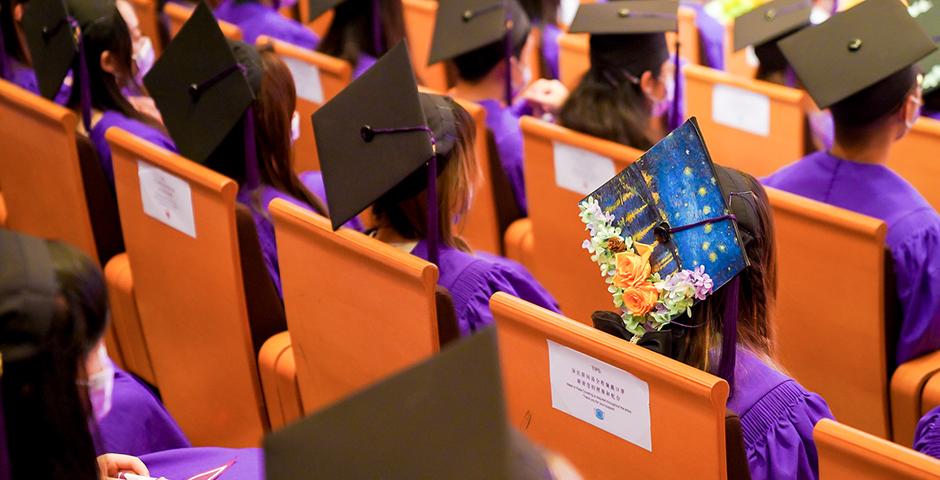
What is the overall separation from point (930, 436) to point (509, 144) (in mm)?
2145

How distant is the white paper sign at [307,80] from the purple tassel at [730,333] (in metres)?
2.62

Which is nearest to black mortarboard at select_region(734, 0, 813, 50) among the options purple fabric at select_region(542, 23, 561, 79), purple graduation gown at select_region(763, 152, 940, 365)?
purple graduation gown at select_region(763, 152, 940, 365)

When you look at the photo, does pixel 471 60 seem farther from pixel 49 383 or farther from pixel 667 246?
pixel 49 383

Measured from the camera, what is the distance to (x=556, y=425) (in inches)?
87.2

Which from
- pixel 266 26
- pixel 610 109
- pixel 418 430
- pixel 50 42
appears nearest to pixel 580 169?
pixel 610 109

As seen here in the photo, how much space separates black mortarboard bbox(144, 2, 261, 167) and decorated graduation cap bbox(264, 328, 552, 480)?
198cm

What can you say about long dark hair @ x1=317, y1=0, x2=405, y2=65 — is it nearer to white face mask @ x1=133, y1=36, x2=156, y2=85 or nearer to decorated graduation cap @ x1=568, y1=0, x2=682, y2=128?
white face mask @ x1=133, y1=36, x2=156, y2=85

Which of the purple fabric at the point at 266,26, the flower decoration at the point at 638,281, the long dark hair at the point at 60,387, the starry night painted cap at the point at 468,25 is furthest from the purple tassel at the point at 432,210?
the purple fabric at the point at 266,26

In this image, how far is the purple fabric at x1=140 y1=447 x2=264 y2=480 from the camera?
2072 millimetres

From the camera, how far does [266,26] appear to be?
5500mm

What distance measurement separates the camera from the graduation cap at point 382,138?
8.55ft

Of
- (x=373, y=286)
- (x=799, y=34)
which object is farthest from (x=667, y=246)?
(x=799, y=34)

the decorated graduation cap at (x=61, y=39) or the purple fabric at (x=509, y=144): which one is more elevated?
the decorated graduation cap at (x=61, y=39)

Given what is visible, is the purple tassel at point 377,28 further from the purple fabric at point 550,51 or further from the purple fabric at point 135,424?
the purple fabric at point 135,424
